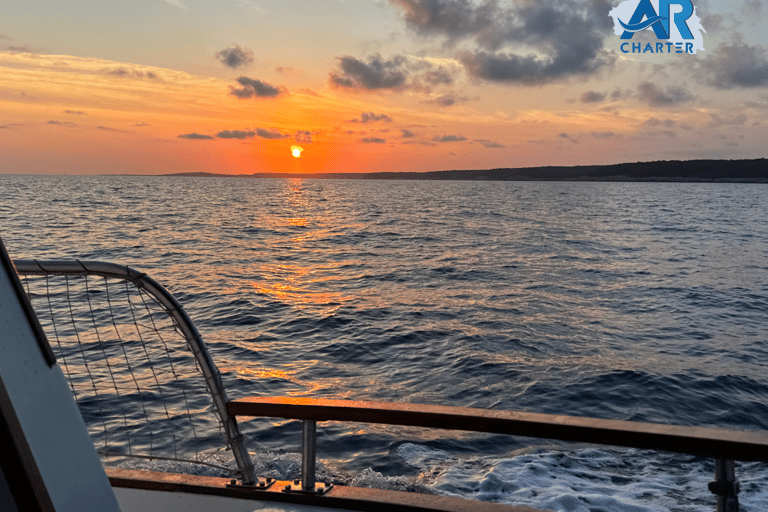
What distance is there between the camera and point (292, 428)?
7.73 meters

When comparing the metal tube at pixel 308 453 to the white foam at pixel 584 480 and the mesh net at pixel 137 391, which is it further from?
the white foam at pixel 584 480

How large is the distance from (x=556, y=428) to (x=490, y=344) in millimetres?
9948

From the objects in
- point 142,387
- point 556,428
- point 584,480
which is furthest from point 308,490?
point 142,387

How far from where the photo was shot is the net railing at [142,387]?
326cm

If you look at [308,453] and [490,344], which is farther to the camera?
[490,344]

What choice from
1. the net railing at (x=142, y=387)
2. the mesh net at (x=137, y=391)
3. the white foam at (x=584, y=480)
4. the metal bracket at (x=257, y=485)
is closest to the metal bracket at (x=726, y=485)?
the metal bracket at (x=257, y=485)

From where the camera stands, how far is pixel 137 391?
8797 mm

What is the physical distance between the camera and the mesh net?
6.95m

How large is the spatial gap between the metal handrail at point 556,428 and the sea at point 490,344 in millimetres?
3656

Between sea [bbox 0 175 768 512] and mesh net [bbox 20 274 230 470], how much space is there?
0.48m

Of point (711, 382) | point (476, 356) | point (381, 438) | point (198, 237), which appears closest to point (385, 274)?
point (476, 356)

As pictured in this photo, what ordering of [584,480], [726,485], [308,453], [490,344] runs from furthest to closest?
1. [490,344]
2. [584,480]
3. [308,453]
4. [726,485]

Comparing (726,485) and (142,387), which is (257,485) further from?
(142,387)

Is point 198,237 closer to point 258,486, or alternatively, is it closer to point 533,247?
point 533,247
